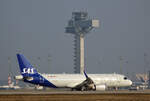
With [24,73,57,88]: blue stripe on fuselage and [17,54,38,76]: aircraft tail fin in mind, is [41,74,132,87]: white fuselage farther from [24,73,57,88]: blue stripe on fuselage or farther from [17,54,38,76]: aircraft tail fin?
[17,54,38,76]: aircraft tail fin

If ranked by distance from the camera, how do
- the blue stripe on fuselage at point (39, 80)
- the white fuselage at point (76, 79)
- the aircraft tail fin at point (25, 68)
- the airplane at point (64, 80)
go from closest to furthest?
the airplane at point (64, 80) < the blue stripe on fuselage at point (39, 80) < the aircraft tail fin at point (25, 68) < the white fuselage at point (76, 79)

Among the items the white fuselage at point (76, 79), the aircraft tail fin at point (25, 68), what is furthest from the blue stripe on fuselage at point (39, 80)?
the aircraft tail fin at point (25, 68)

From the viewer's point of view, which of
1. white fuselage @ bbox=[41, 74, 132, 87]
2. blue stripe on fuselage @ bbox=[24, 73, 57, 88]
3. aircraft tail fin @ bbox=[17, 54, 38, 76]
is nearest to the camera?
blue stripe on fuselage @ bbox=[24, 73, 57, 88]

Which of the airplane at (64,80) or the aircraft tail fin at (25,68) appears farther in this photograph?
the aircraft tail fin at (25,68)

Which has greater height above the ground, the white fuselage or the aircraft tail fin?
the aircraft tail fin

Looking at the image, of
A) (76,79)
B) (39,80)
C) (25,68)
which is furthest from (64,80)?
(25,68)

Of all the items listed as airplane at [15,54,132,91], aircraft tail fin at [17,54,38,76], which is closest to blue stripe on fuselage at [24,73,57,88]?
airplane at [15,54,132,91]

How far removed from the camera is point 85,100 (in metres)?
64.3

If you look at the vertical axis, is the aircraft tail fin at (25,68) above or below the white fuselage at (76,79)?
above

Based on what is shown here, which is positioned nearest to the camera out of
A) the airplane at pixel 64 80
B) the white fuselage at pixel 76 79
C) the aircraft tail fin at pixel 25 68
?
the airplane at pixel 64 80

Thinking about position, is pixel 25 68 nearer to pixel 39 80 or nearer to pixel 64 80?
pixel 39 80

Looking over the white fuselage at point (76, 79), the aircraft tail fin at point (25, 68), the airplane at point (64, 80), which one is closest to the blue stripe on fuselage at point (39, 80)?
the airplane at point (64, 80)

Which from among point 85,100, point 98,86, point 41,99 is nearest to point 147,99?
point 85,100

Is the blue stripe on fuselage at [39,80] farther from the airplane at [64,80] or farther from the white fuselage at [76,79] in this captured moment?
the white fuselage at [76,79]
